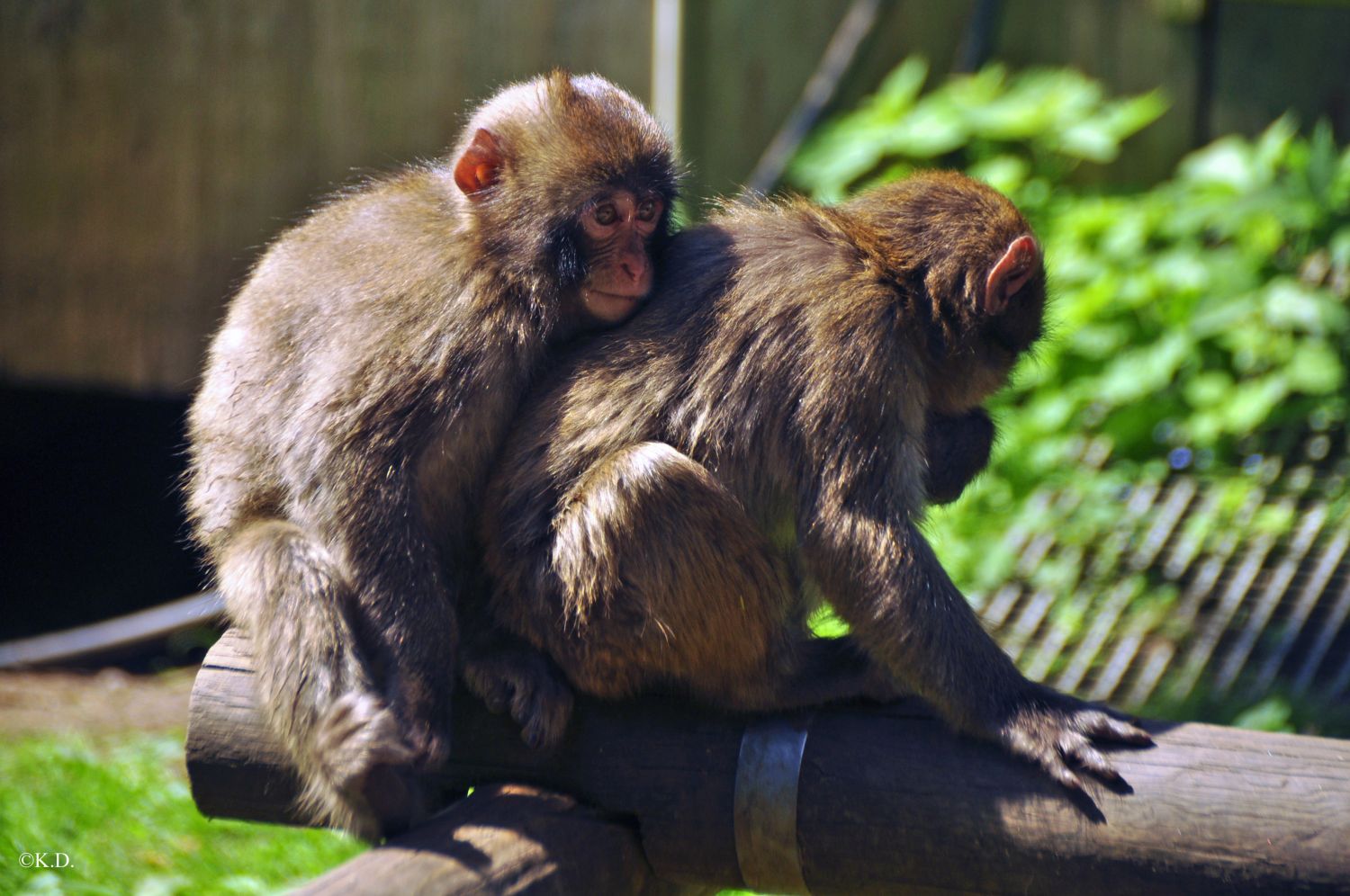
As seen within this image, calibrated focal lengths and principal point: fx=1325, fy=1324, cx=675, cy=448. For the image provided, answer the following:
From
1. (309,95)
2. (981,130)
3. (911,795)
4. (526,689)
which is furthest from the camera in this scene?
(981,130)

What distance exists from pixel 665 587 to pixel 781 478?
0.42m

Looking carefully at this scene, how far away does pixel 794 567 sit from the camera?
3379 mm

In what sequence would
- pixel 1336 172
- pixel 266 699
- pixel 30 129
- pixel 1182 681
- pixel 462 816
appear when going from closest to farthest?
pixel 462 816
pixel 266 699
pixel 1182 681
pixel 1336 172
pixel 30 129

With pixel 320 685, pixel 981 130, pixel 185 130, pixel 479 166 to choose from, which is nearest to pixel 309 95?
pixel 185 130

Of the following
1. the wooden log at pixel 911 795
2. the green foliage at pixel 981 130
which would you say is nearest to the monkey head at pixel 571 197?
the wooden log at pixel 911 795

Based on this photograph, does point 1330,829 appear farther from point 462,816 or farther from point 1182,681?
point 1182,681

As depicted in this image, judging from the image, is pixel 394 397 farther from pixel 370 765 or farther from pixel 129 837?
pixel 129 837

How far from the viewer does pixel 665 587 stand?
3.02 m

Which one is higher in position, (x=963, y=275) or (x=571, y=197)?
(x=571, y=197)

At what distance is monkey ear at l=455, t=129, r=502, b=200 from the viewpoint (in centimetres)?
352

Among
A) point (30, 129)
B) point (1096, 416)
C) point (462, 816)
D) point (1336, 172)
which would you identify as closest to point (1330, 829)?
point (462, 816)

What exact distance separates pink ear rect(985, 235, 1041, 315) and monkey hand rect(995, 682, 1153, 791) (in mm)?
1040

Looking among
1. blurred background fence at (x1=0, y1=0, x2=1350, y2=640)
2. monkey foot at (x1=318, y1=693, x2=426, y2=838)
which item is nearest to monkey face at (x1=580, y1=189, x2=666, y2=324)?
monkey foot at (x1=318, y1=693, x2=426, y2=838)

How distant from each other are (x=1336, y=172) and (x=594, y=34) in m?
3.87
